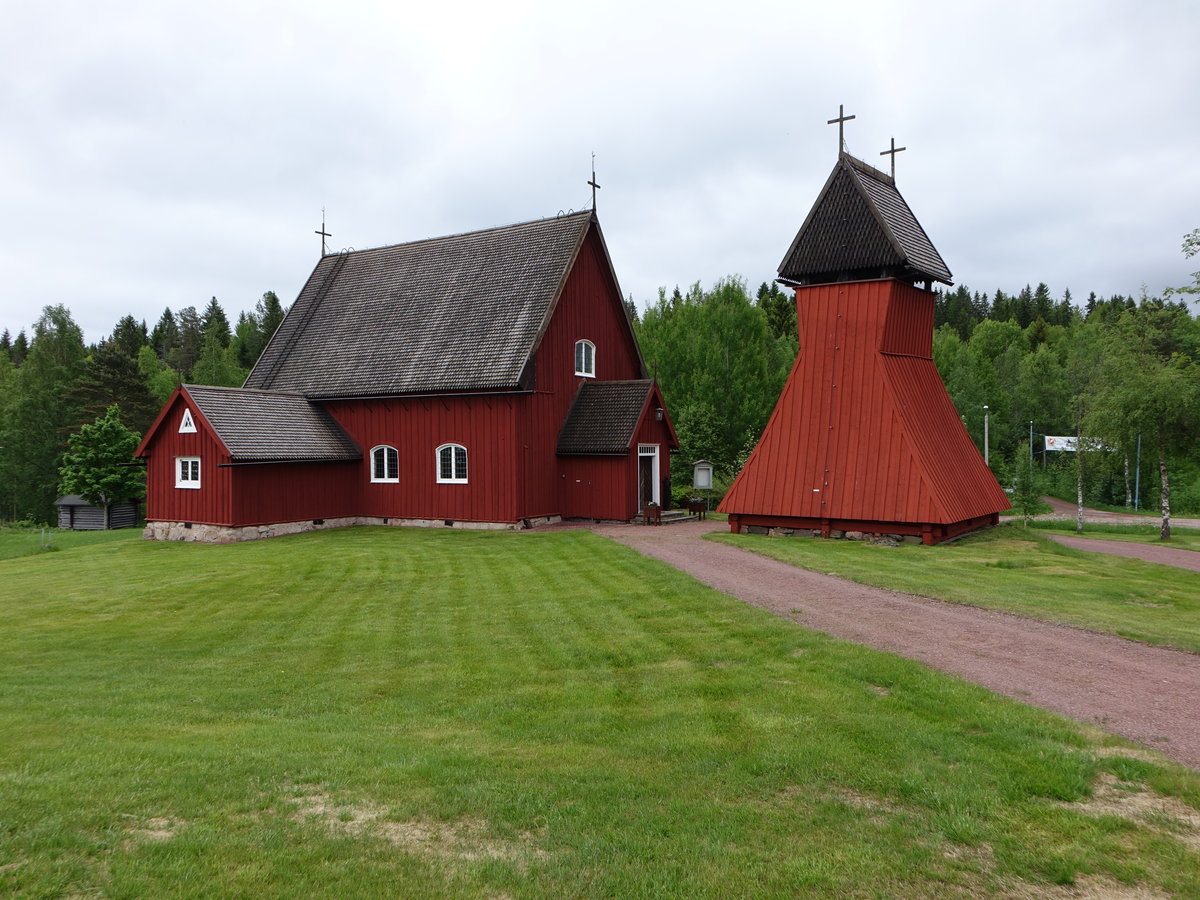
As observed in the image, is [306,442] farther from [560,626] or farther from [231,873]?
[231,873]

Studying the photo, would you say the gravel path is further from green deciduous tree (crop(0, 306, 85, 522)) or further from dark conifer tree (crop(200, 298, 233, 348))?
dark conifer tree (crop(200, 298, 233, 348))

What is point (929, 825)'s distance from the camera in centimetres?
533

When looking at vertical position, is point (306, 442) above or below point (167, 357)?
below

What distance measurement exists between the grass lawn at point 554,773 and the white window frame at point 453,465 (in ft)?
45.9

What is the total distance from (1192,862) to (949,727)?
86.4 inches

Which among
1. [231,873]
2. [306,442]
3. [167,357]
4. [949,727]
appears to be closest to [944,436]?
[949,727]

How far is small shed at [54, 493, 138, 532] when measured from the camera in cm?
4478

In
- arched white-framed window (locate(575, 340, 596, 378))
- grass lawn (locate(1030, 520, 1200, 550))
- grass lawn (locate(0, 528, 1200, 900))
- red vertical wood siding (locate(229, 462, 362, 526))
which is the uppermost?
arched white-framed window (locate(575, 340, 596, 378))

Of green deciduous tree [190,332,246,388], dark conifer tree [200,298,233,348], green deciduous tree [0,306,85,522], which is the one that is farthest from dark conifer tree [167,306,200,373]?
green deciduous tree [0,306,85,522]

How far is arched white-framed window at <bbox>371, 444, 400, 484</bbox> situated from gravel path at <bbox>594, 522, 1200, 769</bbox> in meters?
14.7

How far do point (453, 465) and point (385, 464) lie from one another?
9.22ft

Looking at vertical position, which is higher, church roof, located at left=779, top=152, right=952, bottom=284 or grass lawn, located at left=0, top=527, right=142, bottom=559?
church roof, located at left=779, top=152, right=952, bottom=284

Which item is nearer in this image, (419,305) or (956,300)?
(419,305)

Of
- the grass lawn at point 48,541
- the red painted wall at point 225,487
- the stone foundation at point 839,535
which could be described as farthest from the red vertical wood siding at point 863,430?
the grass lawn at point 48,541
